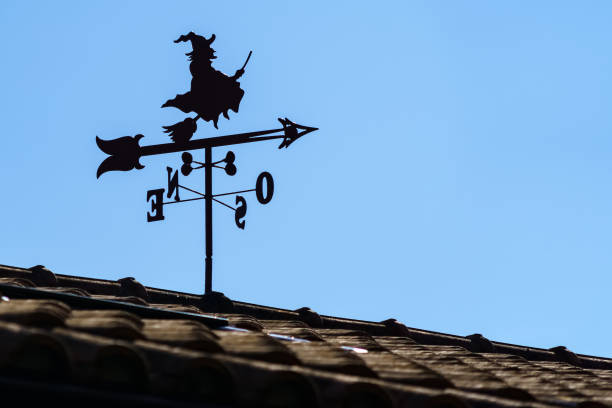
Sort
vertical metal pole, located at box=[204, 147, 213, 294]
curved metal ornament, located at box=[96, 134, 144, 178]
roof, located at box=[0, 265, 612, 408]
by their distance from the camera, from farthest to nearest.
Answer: curved metal ornament, located at box=[96, 134, 144, 178] < vertical metal pole, located at box=[204, 147, 213, 294] < roof, located at box=[0, 265, 612, 408]

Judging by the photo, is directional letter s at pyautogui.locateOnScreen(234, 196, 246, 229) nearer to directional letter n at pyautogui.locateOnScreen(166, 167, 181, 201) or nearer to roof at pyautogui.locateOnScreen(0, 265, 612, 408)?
directional letter n at pyautogui.locateOnScreen(166, 167, 181, 201)

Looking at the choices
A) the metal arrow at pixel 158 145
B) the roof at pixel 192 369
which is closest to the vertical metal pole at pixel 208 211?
the metal arrow at pixel 158 145

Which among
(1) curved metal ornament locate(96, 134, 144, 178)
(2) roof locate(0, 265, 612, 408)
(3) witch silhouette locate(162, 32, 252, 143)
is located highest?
(3) witch silhouette locate(162, 32, 252, 143)

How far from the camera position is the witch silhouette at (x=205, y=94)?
9078mm

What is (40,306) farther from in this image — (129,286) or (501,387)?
(129,286)

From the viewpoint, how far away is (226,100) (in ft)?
29.9

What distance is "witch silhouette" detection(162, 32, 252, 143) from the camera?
908 cm

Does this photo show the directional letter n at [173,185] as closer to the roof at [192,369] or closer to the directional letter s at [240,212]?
the directional letter s at [240,212]

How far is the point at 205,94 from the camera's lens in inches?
360

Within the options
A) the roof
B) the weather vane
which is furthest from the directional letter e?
the roof

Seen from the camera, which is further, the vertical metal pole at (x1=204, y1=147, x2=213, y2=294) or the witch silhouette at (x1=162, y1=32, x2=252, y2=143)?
the witch silhouette at (x1=162, y1=32, x2=252, y2=143)

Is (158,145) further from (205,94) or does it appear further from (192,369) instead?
(192,369)

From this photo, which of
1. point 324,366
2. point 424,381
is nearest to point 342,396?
point 324,366

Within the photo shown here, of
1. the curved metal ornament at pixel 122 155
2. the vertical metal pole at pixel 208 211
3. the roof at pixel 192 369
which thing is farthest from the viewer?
the curved metal ornament at pixel 122 155
